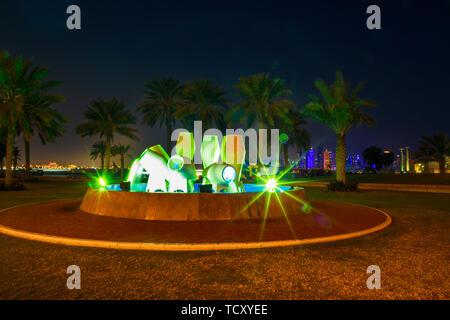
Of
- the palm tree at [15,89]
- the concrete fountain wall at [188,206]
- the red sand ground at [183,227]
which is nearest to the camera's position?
the red sand ground at [183,227]

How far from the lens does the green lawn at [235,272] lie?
4273mm

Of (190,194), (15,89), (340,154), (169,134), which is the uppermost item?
(15,89)

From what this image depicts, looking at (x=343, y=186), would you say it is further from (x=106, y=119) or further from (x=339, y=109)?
(x=106, y=119)

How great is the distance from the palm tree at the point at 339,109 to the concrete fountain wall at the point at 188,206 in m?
17.3

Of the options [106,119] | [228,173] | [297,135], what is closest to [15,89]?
[106,119]

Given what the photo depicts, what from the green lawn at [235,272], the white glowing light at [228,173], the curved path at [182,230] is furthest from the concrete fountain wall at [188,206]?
the green lawn at [235,272]

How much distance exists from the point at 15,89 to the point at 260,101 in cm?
2257

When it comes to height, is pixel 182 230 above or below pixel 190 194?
below

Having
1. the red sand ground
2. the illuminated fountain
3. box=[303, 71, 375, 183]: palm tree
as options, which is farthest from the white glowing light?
box=[303, 71, 375, 183]: palm tree

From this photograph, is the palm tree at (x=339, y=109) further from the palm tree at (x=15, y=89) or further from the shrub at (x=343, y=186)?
the palm tree at (x=15, y=89)

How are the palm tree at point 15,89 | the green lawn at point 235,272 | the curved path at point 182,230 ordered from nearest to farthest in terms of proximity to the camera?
the green lawn at point 235,272 → the curved path at point 182,230 → the palm tree at point 15,89

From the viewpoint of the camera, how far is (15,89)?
24.8m

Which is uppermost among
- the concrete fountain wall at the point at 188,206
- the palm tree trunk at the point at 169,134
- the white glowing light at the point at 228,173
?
the palm tree trunk at the point at 169,134
